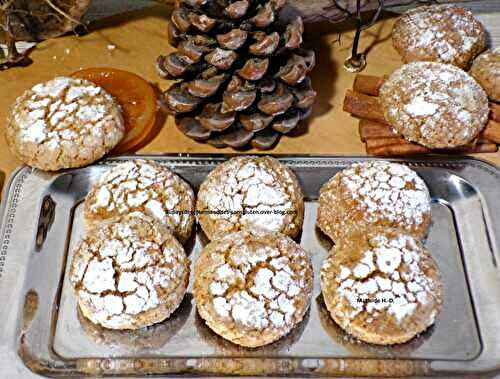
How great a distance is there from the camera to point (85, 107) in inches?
72.0

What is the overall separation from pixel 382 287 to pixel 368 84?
2.72 feet

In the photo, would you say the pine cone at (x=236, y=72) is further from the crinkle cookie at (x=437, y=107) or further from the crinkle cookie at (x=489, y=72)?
the crinkle cookie at (x=489, y=72)

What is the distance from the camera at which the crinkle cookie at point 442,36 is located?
81.0 inches

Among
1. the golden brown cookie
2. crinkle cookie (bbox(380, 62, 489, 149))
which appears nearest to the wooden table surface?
crinkle cookie (bbox(380, 62, 489, 149))

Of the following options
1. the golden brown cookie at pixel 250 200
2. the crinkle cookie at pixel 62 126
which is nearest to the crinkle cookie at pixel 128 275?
the golden brown cookie at pixel 250 200

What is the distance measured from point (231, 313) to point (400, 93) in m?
0.90

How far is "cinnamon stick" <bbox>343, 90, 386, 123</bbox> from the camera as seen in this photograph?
77.6 inches

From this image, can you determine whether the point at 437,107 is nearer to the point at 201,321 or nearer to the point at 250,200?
the point at 250,200

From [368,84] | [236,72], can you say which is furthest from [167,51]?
[368,84]

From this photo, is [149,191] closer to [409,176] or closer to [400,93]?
[409,176]

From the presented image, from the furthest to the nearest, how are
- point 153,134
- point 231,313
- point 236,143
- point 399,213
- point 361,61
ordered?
point 361,61 → point 153,134 → point 236,143 → point 399,213 → point 231,313

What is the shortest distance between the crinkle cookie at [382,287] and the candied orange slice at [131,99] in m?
0.77

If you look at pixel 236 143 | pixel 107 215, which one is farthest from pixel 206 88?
pixel 107 215

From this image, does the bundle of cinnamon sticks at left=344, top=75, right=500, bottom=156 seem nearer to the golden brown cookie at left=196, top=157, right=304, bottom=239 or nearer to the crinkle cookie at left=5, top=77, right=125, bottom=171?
the golden brown cookie at left=196, top=157, right=304, bottom=239
